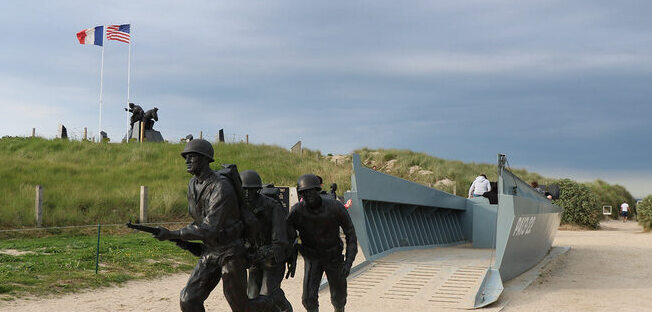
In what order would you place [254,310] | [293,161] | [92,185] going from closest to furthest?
[254,310] < [92,185] < [293,161]

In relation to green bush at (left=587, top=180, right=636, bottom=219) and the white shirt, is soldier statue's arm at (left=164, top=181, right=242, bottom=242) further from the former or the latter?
green bush at (left=587, top=180, right=636, bottom=219)

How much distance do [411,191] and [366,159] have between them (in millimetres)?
32623

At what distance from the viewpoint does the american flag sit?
3959 cm

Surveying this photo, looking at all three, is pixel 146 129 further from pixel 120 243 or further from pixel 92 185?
pixel 120 243

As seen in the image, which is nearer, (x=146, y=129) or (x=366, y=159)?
(x=146, y=129)

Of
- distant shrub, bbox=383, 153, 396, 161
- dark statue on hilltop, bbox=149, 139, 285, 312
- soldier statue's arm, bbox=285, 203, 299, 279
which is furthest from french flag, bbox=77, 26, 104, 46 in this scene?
dark statue on hilltop, bbox=149, 139, 285, 312

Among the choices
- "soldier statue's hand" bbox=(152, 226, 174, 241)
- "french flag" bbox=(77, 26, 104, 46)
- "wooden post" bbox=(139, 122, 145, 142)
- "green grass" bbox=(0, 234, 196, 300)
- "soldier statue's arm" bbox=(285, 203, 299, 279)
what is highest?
"french flag" bbox=(77, 26, 104, 46)

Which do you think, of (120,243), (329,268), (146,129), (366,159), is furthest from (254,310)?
(366,159)

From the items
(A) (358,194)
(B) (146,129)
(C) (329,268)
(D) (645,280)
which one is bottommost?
(D) (645,280)

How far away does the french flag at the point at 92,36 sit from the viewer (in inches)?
1571

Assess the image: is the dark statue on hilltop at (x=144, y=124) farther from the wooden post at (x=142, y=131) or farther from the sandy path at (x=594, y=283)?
the sandy path at (x=594, y=283)

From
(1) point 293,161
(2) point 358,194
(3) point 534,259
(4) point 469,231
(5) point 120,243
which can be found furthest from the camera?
(1) point 293,161

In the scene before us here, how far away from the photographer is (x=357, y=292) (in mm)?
10695

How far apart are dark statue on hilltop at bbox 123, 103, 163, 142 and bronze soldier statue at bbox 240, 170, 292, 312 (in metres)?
37.1
